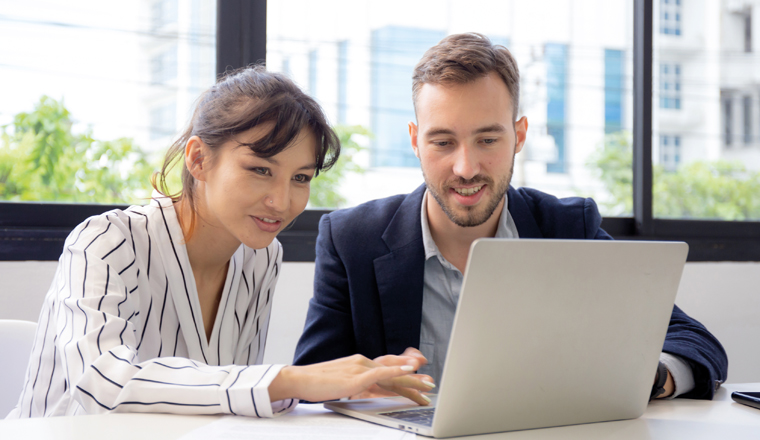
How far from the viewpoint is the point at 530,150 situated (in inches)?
103

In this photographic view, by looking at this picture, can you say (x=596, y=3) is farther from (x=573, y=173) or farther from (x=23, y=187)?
(x=23, y=187)

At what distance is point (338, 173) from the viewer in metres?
2.28

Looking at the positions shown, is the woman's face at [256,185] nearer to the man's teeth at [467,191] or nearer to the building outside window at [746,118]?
the man's teeth at [467,191]

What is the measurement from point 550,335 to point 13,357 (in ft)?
3.61

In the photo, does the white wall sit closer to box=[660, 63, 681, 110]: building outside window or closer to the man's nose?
box=[660, 63, 681, 110]: building outside window

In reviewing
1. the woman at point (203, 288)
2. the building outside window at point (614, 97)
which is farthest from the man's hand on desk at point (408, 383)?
the building outside window at point (614, 97)

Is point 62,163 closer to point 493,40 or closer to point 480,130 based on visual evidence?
point 480,130

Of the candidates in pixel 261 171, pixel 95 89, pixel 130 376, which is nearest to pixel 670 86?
pixel 261 171

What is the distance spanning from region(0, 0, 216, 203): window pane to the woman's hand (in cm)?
136

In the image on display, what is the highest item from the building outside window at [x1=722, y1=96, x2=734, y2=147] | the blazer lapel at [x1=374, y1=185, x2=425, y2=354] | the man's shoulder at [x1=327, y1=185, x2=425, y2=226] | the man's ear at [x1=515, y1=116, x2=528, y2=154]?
the building outside window at [x1=722, y1=96, x2=734, y2=147]

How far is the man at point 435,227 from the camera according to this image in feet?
4.27

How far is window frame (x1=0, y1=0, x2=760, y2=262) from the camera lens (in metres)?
1.79

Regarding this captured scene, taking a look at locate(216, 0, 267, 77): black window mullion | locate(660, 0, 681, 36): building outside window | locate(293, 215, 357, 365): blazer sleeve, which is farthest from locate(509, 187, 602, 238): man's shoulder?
locate(660, 0, 681, 36): building outside window

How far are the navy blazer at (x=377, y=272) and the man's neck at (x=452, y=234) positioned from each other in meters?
0.05
